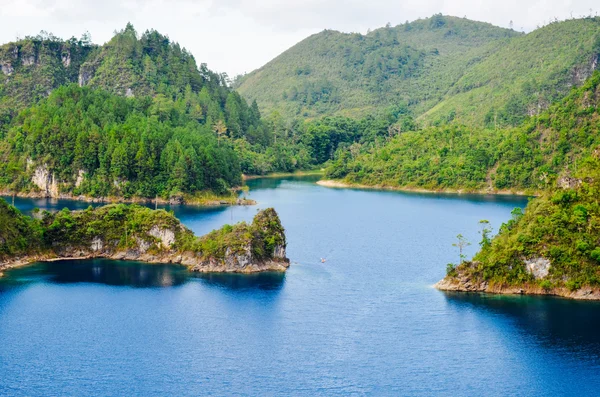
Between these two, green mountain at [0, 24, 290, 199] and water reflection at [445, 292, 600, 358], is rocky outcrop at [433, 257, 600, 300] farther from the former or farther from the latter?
green mountain at [0, 24, 290, 199]

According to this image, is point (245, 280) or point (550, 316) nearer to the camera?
point (550, 316)

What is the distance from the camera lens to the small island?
73.9 meters

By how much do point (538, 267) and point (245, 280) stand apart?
25.4m

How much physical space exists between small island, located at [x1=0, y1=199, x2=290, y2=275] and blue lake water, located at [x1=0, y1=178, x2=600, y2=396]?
6.26ft

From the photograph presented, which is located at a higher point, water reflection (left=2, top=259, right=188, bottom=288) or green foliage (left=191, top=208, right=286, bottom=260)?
green foliage (left=191, top=208, right=286, bottom=260)

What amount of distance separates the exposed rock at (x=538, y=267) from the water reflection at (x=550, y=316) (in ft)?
6.46

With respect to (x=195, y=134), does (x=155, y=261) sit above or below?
below

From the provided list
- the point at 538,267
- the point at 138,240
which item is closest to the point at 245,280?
the point at 138,240

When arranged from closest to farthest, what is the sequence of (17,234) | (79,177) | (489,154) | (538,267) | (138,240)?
(538,267), (17,234), (138,240), (79,177), (489,154)

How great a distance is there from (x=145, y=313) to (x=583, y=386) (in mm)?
32524

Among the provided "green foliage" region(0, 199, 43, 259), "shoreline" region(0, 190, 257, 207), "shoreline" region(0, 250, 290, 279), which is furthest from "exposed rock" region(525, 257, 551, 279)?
"shoreline" region(0, 190, 257, 207)

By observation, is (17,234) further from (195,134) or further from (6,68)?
(6,68)

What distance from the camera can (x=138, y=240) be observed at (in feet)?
258

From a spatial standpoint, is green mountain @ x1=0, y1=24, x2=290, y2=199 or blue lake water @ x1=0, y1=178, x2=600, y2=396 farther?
green mountain @ x1=0, y1=24, x2=290, y2=199
